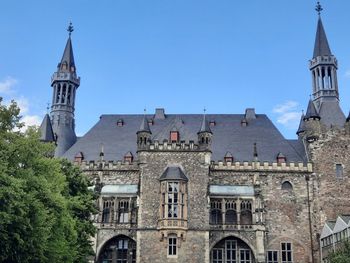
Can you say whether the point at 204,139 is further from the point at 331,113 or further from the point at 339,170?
the point at 331,113

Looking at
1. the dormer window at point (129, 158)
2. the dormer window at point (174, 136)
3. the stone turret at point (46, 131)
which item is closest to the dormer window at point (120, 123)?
the dormer window at point (129, 158)

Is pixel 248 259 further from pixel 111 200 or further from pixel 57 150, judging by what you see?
pixel 57 150

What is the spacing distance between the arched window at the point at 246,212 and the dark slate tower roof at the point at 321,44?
61.3 ft

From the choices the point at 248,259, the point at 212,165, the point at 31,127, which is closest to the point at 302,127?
the point at 212,165

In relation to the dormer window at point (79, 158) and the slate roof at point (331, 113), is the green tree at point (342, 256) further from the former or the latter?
the dormer window at point (79, 158)

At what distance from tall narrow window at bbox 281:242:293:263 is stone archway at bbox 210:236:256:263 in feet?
9.42

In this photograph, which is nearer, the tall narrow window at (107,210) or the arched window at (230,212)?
the arched window at (230,212)

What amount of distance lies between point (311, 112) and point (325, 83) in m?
5.40

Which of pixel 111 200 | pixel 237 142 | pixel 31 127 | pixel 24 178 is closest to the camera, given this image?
pixel 24 178

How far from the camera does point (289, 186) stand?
4316 cm

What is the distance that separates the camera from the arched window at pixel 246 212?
136 feet

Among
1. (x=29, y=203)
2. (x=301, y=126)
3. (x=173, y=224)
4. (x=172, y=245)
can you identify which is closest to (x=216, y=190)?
(x=173, y=224)

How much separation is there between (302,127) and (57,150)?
77.8ft

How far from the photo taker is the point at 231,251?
135 feet
